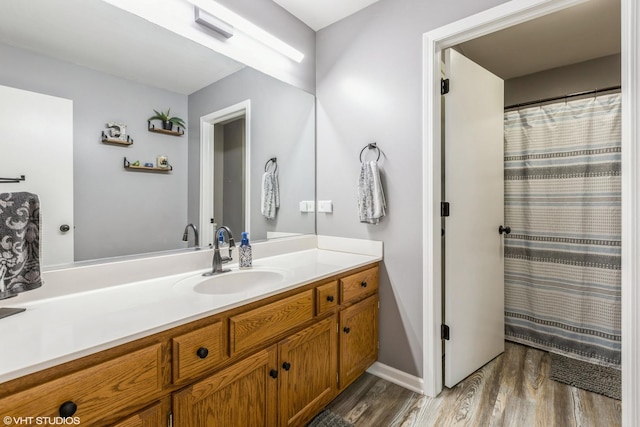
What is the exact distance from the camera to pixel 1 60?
1.05 metres

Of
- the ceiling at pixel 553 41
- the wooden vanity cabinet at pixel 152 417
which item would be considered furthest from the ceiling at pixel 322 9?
the wooden vanity cabinet at pixel 152 417

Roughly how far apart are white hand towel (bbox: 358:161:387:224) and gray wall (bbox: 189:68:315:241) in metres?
0.49

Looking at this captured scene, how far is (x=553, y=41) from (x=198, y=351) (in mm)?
2997

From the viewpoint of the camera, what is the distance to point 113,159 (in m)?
1.32

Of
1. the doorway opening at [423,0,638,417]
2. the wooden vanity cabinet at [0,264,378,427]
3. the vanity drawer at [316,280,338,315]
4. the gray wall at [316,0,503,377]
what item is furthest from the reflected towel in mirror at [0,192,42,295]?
the doorway opening at [423,0,638,417]

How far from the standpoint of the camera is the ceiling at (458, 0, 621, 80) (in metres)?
1.96

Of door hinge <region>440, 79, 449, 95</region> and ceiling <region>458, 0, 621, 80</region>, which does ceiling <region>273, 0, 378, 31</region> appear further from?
ceiling <region>458, 0, 621, 80</region>

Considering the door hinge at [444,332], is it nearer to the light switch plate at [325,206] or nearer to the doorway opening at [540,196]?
the doorway opening at [540,196]

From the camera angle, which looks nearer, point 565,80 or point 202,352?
point 202,352

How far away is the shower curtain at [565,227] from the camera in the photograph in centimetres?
213

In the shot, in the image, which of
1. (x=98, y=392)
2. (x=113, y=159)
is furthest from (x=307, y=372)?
(x=113, y=159)

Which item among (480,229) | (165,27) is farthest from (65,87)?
(480,229)

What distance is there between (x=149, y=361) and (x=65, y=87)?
109 cm

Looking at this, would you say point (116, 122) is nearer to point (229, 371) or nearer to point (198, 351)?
point (198, 351)
